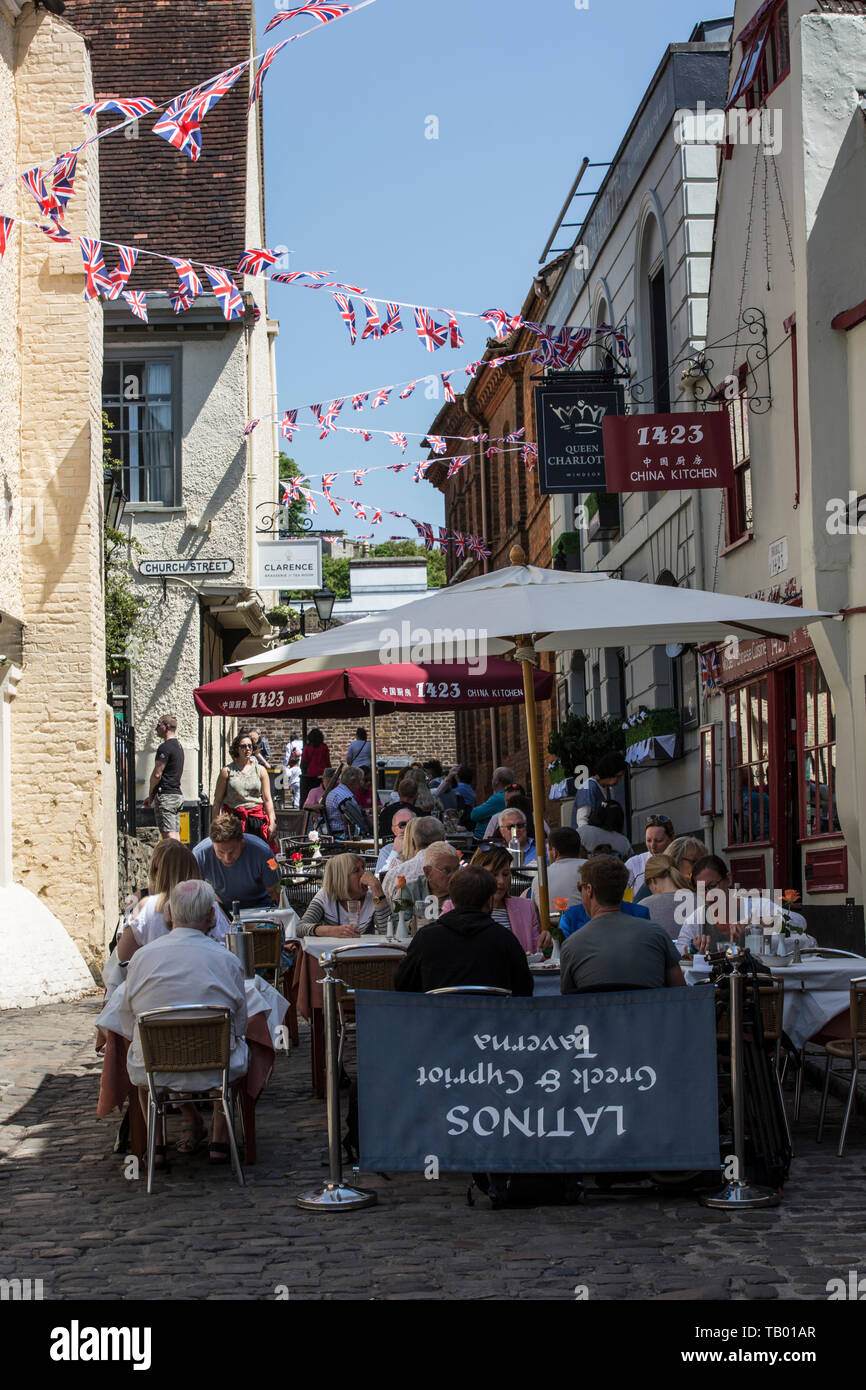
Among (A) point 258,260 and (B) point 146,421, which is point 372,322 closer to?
(A) point 258,260

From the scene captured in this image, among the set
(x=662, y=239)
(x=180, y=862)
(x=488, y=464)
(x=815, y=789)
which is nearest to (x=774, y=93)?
(x=662, y=239)

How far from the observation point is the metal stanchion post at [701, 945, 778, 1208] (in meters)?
6.62

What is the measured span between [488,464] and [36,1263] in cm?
3173

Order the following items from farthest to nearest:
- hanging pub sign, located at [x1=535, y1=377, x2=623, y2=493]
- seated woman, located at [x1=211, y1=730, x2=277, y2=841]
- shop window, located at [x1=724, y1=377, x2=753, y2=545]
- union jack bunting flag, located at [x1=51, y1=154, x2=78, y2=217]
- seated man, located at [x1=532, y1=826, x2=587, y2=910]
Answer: hanging pub sign, located at [x1=535, y1=377, x2=623, y2=493], seated woman, located at [x1=211, y1=730, x2=277, y2=841], shop window, located at [x1=724, y1=377, x2=753, y2=545], union jack bunting flag, located at [x1=51, y1=154, x2=78, y2=217], seated man, located at [x1=532, y1=826, x2=587, y2=910]

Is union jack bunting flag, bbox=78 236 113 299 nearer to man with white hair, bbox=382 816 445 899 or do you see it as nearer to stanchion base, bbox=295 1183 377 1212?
man with white hair, bbox=382 816 445 899

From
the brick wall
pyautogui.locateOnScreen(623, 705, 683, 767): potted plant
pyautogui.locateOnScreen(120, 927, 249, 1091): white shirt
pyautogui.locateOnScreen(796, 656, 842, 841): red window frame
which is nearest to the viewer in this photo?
pyautogui.locateOnScreen(120, 927, 249, 1091): white shirt

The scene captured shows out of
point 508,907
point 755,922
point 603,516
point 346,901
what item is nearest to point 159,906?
point 346,901

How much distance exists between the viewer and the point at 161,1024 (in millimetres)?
7316

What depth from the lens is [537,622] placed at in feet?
29.1

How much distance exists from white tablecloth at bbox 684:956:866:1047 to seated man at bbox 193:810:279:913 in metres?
4.23

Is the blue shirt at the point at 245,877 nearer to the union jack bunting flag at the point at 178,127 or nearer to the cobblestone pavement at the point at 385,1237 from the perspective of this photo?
the cobblestone pavement at the point at 385,1237

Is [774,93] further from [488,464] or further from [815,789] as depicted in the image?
[488,464]

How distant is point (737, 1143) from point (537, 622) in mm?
3235

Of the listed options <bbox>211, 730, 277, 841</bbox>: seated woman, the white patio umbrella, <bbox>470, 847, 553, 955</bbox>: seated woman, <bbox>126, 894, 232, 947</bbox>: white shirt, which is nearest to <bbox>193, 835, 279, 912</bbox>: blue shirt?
the white patio umbrella
